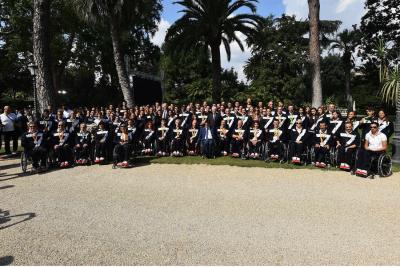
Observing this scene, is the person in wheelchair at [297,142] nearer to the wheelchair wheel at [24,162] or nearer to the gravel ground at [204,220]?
the gravel ground at [204,220]

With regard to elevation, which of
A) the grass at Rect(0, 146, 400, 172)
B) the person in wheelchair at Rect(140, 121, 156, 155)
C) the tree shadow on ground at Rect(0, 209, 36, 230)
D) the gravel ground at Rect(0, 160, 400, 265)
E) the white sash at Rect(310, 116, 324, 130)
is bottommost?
the tree shadow on ground at Rect(0, 209, 36, 230)

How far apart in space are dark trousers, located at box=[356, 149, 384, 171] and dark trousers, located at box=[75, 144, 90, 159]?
344 inches

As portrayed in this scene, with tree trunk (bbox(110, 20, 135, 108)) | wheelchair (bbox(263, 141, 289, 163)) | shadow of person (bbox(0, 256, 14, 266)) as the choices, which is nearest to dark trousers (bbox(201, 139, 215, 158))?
wheelchair (bbox(263, 141, 289, 163))

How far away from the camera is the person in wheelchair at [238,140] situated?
12.8 m

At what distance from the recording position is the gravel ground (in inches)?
197

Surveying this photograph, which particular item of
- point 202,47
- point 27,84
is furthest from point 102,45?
point 202,47

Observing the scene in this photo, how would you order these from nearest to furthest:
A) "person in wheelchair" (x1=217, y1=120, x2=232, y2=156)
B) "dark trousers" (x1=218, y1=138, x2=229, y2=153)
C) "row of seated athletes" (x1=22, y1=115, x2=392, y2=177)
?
"row of seated athletes" (x1=22, y1=115, x2=392, y2=177) → "person in wheelchair" (x1=217, y1=120, x2=232, y2=156) → "dark trousers" (x1=218, y1=138, x2=229, y2=153)

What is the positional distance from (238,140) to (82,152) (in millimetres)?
5550

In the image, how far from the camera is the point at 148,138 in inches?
550

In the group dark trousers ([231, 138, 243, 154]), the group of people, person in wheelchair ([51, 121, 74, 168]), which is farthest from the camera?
dark trousers ([231, 138, 243, 154])

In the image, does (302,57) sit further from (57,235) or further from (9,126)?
(57,235)

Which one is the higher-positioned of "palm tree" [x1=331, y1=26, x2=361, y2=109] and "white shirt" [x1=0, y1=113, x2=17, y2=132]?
"palm tree" [x1=331, y1=26, x2=361, y2=109]

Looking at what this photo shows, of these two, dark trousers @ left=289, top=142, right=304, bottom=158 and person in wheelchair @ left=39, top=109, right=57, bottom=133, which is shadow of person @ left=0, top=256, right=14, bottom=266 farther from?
dark trousers @ left=289, top=142, right=304, bottom=158

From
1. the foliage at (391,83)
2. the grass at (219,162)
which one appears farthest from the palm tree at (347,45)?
the grass at (219,162)
